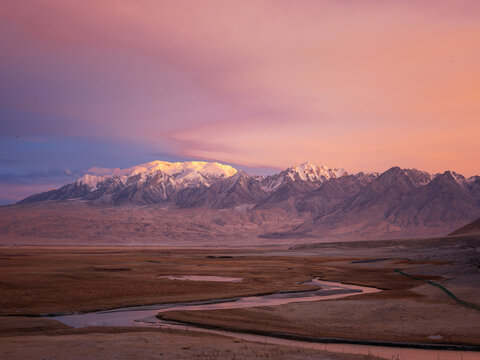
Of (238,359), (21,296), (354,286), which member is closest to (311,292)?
(354,286)

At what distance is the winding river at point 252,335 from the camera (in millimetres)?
27438

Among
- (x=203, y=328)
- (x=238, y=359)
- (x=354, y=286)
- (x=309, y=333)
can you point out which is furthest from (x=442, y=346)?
(x=354, y=286)

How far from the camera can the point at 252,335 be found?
31656mm

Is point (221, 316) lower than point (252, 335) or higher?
higher

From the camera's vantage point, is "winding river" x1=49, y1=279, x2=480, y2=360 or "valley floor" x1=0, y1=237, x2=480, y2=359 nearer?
"valley floor" x1=0, y1=237, x2=480, y2=359

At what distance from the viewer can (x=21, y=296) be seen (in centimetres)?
4516

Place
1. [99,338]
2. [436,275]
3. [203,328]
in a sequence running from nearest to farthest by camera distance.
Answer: [99,338], [203,328], [436,275]

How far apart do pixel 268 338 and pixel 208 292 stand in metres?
21.9

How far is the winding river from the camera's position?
1080 inches

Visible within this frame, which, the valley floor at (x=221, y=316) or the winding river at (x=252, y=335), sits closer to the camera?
the valley floor at (x=221, y=316)

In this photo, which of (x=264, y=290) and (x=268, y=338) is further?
(x=264, y=290)

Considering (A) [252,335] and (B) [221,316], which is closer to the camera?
(A) [252,335]

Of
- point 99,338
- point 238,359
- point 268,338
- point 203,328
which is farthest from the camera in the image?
point 203,328

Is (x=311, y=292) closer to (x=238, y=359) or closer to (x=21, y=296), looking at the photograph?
(x=21, y=296)
